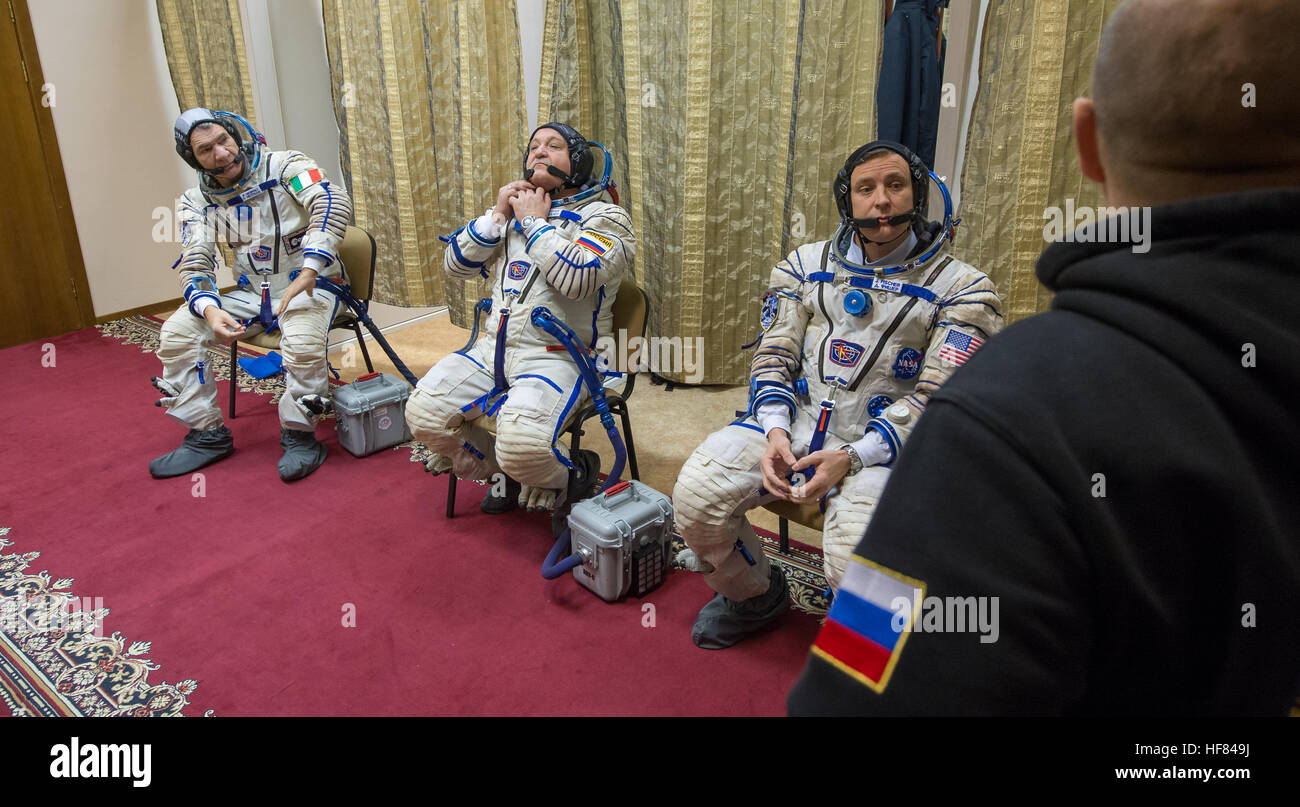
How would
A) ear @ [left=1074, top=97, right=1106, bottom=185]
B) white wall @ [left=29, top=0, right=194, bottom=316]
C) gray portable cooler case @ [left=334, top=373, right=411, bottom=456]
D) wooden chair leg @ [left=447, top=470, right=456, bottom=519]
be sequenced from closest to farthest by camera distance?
ear @ [left=1074, top=97, right=1106, bottom=185] < wooden chair leg @ [left=447, top=470, right=456, bottom=519] < gray portable cooler case @ [left=334, top=373, right=411, bottom=456] < white wall @ [left=29, top=0, right=194, bottom=316]

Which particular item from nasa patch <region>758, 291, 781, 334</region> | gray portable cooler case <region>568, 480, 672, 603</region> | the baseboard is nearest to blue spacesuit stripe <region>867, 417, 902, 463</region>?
nasa patch <region>758, 291, 781, 334</region>

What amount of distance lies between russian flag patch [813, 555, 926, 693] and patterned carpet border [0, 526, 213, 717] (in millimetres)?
2031

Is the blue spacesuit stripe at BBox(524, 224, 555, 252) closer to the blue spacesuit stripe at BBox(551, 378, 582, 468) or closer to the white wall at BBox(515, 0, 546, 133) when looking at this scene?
the blue spacesuit stripe at BBox(551, 378, 582, 468)

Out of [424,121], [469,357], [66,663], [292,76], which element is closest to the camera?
[66,663]

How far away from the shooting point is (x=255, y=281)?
3393 millimetres

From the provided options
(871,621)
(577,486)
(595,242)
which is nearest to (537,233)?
(595,242)

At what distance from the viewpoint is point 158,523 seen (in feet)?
9.49

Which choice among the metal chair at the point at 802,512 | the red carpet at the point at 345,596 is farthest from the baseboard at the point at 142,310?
the metal chair at the point at 802,512

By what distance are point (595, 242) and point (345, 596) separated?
53.8 inches

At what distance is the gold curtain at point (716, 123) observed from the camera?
10.3 feet

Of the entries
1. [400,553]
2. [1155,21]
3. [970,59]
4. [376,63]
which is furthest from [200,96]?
[1155,21]

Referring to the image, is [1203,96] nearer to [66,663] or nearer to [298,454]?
[66,663]

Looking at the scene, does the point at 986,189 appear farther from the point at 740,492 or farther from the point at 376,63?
the point at 376,63

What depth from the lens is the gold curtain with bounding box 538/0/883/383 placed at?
3.14 m
